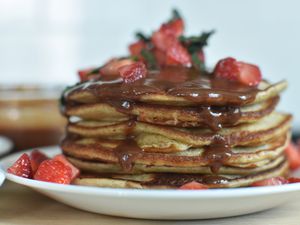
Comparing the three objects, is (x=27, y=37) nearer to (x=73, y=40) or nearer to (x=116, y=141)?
(x=73, y=40)

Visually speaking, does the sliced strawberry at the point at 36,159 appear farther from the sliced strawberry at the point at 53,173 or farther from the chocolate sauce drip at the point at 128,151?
the chocolate sauce drip at the point at 128,151

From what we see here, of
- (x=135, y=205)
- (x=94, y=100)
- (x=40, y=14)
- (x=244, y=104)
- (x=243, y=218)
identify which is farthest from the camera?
(x=40, y=14)

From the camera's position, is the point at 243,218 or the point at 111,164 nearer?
the point at 243,218

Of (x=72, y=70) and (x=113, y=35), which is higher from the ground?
(x=113, y=35)

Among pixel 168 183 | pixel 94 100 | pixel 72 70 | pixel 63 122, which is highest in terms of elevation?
pixel 94 100

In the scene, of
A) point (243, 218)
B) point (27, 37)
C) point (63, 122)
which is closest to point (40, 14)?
point (27, 37)
